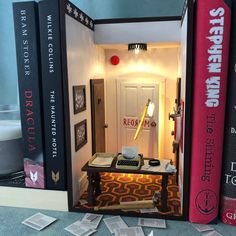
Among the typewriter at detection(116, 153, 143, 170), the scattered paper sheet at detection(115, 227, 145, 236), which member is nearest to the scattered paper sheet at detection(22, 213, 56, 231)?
the scattered paper sheet at detection(115, 227, 145, 236)

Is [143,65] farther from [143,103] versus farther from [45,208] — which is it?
[45,208]

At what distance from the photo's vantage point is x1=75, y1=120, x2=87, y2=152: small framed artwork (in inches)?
97.6

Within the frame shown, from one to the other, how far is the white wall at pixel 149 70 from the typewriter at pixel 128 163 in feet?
3.74

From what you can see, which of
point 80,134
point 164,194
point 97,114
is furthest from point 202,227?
point 97,114

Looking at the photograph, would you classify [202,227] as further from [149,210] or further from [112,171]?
[112,171]

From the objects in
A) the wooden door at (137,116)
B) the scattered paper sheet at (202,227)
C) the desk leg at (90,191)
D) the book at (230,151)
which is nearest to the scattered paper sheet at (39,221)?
the desk leg at (90,191)

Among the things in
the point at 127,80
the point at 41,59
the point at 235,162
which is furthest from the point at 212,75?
the point at 127,80

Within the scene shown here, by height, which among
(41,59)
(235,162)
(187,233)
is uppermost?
(41,59)

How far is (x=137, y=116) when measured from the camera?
3.57 metres

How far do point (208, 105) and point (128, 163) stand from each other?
3.09 ft

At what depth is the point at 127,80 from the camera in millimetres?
3533

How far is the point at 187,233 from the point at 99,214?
2.60 feet

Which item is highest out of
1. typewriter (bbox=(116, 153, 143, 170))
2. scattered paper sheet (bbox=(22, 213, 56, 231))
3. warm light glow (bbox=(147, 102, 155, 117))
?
warm light glow (bbox=(147, 102, 155, 117))

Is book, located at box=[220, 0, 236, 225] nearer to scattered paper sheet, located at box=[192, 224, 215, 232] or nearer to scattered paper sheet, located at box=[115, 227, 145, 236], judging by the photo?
scattered paper sheet, located at box=[192, 224, 215, 232]
